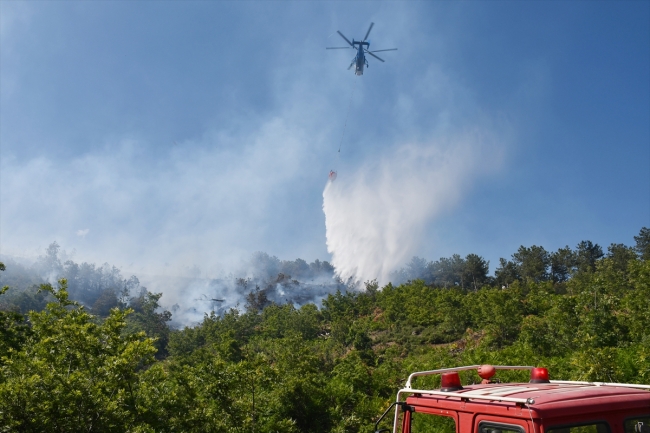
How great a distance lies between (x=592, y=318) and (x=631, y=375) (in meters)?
6.35

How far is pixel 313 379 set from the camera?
18703 millimetres

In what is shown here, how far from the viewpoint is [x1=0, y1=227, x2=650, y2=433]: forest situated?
895 centimetres

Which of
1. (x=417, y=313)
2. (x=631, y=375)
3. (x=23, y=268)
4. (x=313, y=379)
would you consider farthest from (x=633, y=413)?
(x=23, y=268)

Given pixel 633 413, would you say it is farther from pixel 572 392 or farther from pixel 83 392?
pixel 83 392

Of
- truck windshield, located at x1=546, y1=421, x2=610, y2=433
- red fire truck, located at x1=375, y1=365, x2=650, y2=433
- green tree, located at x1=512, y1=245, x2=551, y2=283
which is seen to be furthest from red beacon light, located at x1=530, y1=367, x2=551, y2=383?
green tree, located at x1=512, y1=245, x2=551, y2=283

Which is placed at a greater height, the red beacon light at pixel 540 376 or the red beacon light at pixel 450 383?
the red beacon light at pixel 540 376

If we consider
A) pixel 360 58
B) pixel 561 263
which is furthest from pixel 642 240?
pixel 360 58

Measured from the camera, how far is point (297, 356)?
20031mm

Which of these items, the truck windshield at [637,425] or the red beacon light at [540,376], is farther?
the red beacon light at [540,376]

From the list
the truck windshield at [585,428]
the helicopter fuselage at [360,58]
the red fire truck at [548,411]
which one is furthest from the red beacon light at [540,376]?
the helicopter fuselage at [360,58]

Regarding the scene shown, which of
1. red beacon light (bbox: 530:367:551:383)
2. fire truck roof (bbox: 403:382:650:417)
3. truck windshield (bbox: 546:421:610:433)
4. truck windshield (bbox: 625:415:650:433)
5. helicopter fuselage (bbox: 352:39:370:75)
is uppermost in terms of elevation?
helicopter fuselage (bbox: 352:39:370:75)

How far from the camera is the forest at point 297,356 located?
895 centimetres

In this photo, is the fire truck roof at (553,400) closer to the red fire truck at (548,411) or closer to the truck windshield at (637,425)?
the red fire truck at (548,411)

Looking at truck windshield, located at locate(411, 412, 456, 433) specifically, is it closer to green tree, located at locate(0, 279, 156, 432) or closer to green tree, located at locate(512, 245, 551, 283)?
green tree, located at locate(0, 279, 156, 432)
